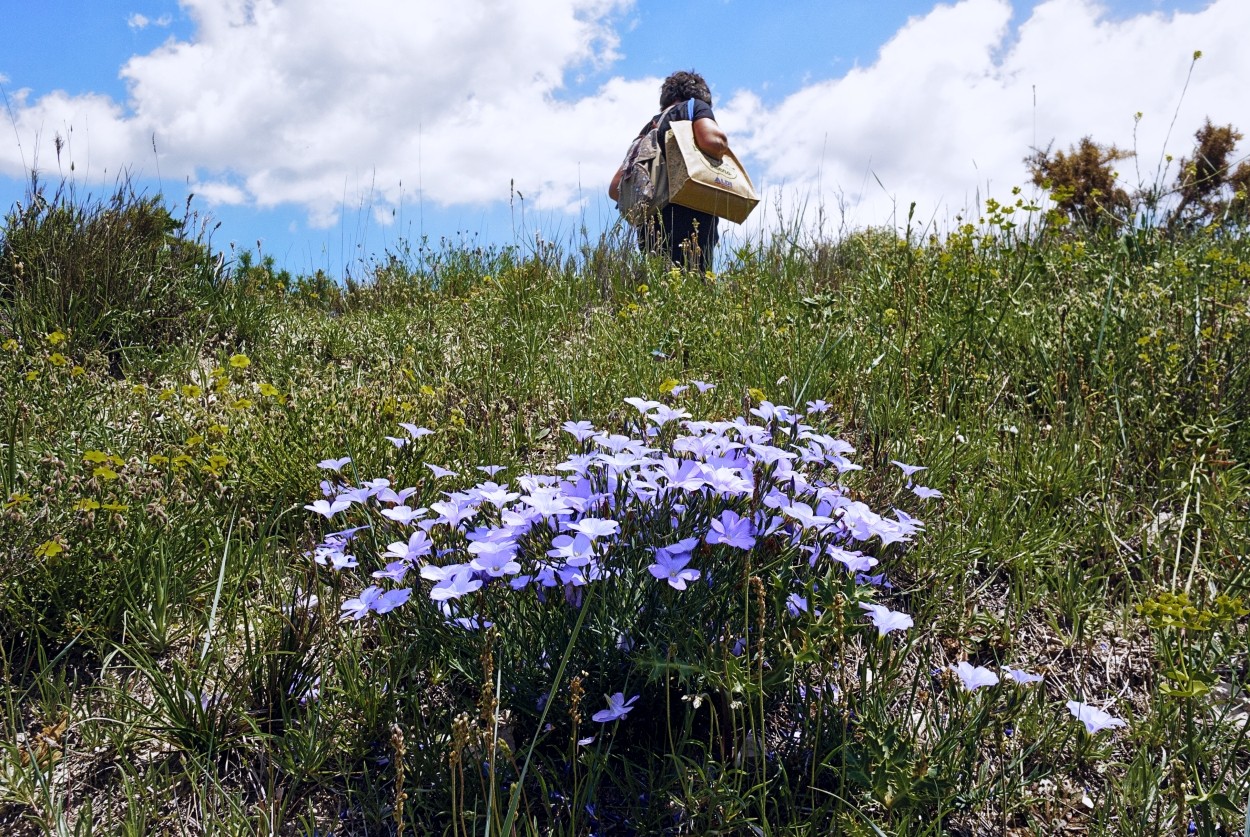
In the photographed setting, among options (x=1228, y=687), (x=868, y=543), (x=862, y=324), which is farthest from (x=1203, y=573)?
(x=862, y=324)

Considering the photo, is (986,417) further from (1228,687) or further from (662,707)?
(662,707)

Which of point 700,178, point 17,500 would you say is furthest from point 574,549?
point 700,178

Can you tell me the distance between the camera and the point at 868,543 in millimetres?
2398

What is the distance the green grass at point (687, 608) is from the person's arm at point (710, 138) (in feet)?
10.4

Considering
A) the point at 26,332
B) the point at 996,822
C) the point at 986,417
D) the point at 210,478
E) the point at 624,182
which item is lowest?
the point at 996,822

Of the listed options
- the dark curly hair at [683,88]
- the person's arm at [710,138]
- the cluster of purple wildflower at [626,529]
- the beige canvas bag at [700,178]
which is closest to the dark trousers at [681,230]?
the beige canvas bag at [700,178]

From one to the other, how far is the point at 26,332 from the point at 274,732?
3.85 metres

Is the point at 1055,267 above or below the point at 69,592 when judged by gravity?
above

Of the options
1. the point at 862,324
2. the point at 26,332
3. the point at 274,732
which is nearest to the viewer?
the point at 274,732

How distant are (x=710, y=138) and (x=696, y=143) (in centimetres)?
17

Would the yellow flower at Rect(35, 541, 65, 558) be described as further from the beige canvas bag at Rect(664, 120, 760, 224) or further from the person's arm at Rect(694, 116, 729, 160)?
the person's arm at Rect(694, 116, 729, 160)

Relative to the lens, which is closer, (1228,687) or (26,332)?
(1228,687)

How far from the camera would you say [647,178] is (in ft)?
25.2

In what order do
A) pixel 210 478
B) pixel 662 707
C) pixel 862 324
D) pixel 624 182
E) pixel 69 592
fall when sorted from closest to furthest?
pixel 662 707 → pixel 69 592 → pixel 210 478 → pixel 862 324 → pixel 624 182
